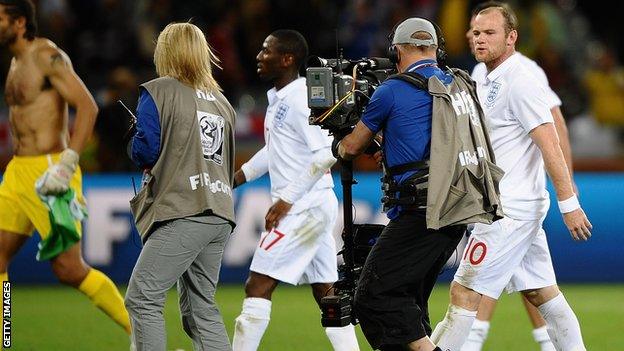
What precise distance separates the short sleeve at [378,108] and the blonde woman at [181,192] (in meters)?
1.00

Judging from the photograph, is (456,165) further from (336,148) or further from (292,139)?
(292,139)

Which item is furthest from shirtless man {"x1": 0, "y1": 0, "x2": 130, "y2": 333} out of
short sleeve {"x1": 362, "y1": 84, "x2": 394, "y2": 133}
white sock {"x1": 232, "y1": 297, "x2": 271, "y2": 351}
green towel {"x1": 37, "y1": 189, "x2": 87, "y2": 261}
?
short sleeve {"x1": 362, "y1": 84, "x2": 394, "y2": 133}

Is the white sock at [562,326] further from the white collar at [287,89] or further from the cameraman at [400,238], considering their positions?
the white collar at [287,89]

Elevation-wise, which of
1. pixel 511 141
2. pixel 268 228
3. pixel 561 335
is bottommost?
pixel 561 335

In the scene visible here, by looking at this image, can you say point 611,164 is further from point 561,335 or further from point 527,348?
point 561,335

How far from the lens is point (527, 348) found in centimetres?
974

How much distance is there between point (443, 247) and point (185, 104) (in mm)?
1706

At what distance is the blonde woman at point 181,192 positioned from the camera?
23.5 feet

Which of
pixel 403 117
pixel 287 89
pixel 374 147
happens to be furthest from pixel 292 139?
pixel 403 117

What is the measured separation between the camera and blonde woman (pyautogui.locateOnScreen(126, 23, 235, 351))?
716 centimetres

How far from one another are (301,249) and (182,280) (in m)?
1.22

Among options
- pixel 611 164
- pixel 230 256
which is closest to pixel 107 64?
pixel 230 256

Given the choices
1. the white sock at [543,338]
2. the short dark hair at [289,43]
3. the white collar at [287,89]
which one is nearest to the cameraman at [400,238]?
the white collar at [287,89]

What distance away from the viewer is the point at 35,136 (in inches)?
360
